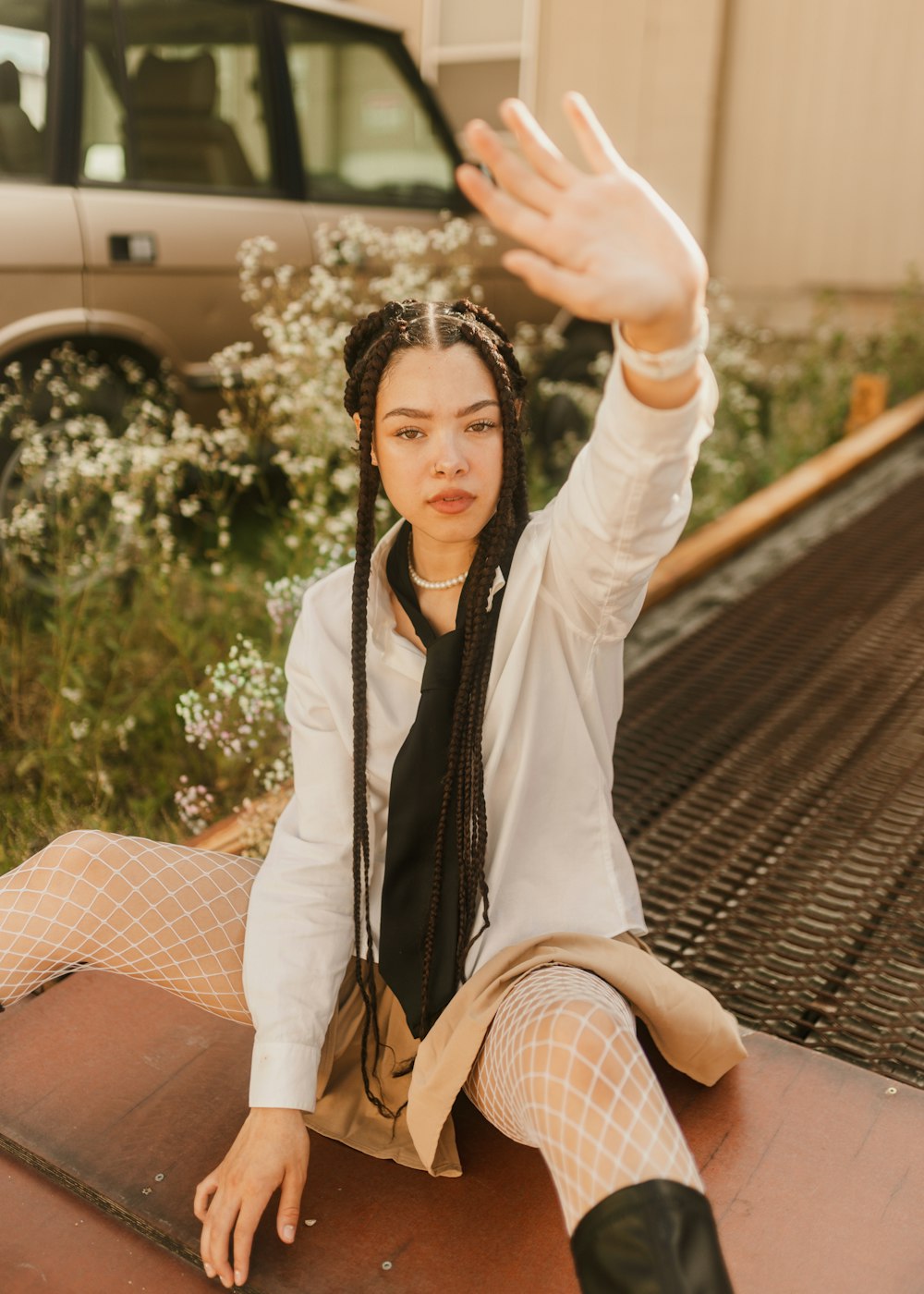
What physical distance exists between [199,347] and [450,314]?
2.73m

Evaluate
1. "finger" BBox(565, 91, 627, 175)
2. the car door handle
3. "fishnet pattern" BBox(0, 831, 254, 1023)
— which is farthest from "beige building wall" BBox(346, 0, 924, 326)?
"finger" BBox(565, 91, 627, 175)

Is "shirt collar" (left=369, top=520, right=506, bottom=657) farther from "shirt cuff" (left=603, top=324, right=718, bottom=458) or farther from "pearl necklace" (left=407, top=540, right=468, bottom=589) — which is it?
"shirt cuff" (left=603, top=324, right=718, bottom=458)

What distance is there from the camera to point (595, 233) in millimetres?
1217

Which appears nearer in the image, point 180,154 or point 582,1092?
point 582,1092

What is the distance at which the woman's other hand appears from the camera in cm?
154

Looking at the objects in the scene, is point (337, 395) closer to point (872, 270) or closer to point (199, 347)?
point (199, 347)

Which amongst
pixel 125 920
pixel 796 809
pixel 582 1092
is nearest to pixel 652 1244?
pixel 582 1092

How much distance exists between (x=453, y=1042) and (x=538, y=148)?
3.59 feet

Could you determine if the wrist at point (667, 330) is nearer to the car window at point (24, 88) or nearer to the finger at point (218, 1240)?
the finger at point (218, 1240)

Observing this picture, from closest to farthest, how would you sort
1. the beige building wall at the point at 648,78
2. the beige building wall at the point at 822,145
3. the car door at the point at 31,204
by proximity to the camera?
the car door at the point at 31,204 < the beige building wall at the point at 822,145 < the beige building wall at the point at 648,78

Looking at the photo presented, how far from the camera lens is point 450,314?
165 cm

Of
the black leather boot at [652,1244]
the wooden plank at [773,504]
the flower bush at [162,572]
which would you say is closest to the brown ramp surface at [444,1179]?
the black leather boot at [652,1244]

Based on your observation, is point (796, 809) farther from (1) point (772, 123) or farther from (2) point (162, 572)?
(1) point (772, 123)

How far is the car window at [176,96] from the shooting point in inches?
151
